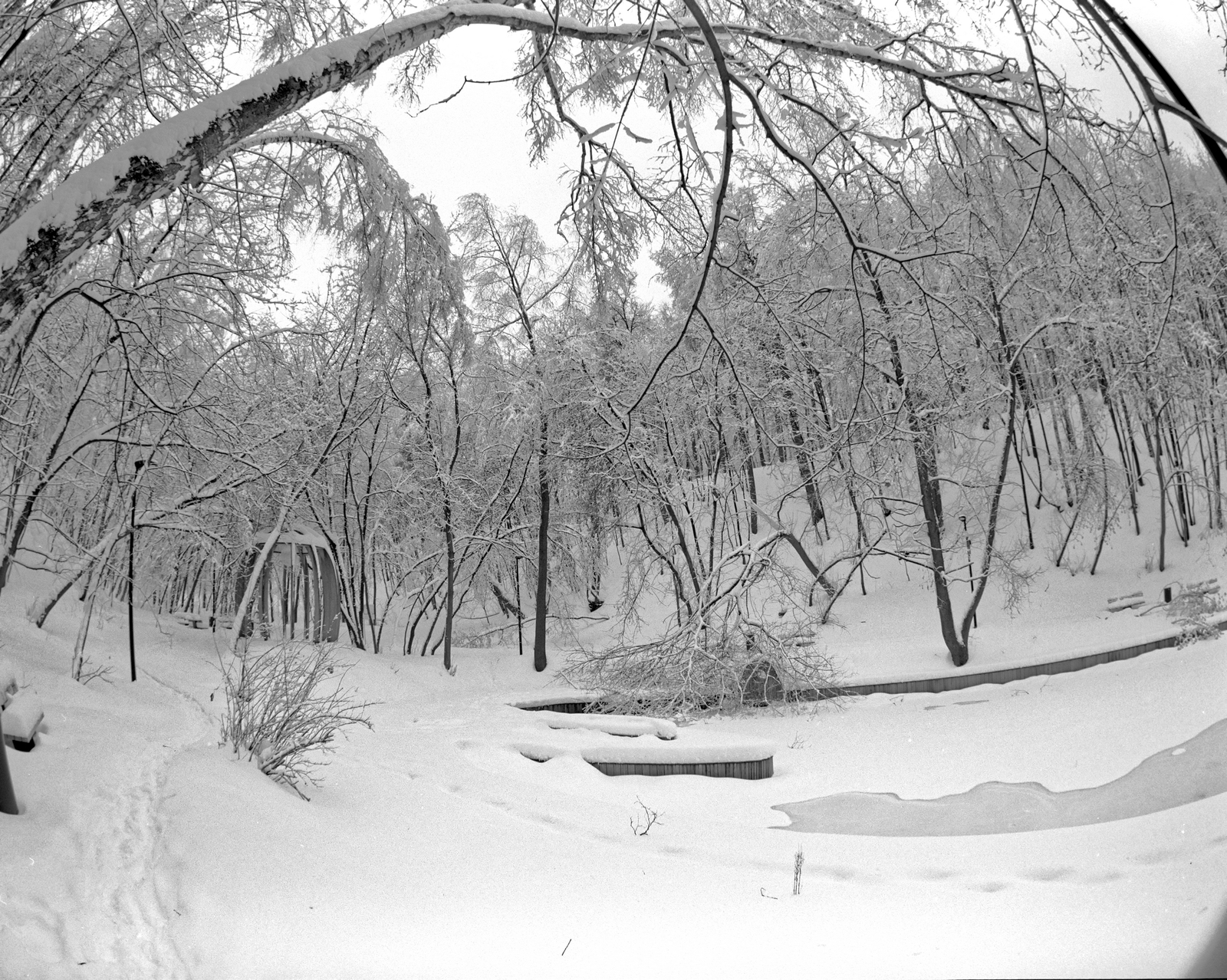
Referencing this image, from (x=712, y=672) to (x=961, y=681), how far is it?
8.80 ft

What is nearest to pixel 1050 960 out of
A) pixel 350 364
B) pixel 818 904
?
pixel 818 904

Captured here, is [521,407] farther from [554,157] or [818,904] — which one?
[818,904]

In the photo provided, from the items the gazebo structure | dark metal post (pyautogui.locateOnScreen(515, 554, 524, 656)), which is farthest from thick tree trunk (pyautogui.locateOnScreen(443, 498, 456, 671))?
the gazebo structure

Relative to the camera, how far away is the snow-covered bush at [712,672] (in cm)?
810

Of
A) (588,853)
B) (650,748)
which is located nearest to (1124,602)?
(650,748)

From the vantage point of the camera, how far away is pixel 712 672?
8.20 metres

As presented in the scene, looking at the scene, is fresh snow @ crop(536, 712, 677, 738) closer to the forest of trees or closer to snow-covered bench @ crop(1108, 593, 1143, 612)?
the forest of trees

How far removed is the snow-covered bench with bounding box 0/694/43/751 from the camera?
379 cm

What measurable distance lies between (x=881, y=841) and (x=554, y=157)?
3.69 metres

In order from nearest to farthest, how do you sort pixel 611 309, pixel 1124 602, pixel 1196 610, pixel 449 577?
1. pixel 611 309
2. pixel 1196 610
3. pixel 1124 602
4. pixel 449 577

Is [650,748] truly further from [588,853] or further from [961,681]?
[961,681]

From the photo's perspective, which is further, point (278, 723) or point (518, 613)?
point (518, 613)

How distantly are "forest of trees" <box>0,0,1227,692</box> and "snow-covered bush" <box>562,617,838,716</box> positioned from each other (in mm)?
236

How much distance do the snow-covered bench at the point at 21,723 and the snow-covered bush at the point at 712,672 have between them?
517 centimetres
